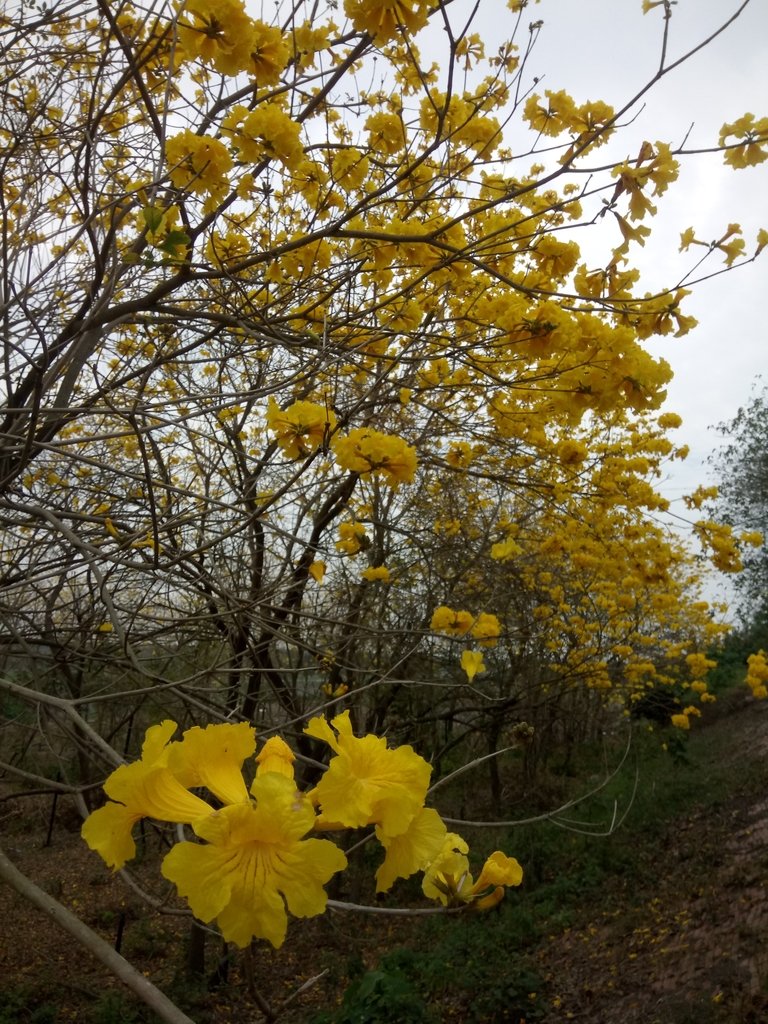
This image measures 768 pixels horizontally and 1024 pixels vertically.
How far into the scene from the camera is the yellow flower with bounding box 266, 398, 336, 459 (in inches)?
69.6

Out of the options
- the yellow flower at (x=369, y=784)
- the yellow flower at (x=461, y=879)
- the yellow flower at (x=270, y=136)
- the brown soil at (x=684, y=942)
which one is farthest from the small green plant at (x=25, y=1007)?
the yellow flower at (x=369, y=784)

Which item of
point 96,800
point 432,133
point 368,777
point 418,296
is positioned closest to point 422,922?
point 96,800

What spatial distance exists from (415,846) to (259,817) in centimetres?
25

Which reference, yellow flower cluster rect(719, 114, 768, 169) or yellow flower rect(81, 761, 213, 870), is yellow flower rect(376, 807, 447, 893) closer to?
yellow flower rect(81, 761, 213, 870)

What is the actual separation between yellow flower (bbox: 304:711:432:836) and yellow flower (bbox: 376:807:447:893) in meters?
0.05

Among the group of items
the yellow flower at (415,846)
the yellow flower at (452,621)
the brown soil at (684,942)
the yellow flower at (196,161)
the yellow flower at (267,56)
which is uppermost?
the yellow flower at (267,56)

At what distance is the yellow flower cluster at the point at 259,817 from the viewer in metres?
0.74

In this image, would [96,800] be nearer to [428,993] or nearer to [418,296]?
[428,993]

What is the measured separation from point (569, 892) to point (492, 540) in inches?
151

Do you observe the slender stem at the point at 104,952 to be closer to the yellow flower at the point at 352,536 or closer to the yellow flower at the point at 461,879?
the yellow flower at the point at 461,879

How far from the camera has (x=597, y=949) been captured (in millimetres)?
6676

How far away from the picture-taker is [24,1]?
2.93 meters

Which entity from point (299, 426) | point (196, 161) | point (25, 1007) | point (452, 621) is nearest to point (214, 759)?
point (299, 426)

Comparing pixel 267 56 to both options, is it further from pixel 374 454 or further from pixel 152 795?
pixel 152 795
